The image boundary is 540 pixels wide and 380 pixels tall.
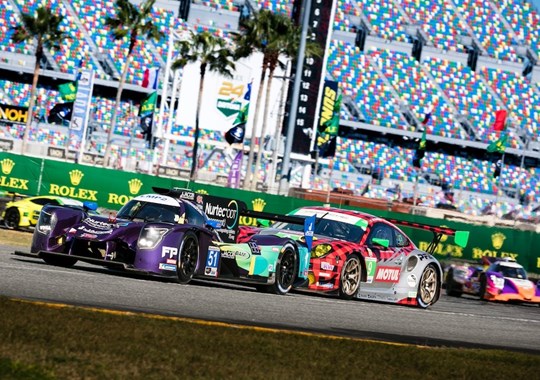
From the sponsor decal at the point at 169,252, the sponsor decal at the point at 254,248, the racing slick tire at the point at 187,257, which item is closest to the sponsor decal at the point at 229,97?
the sponsor decal at the point at 254,248

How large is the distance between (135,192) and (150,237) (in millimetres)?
20335

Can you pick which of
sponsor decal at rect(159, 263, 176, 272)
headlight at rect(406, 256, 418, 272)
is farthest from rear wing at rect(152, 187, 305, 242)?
headlight at rect(406, 256, 418, 272)

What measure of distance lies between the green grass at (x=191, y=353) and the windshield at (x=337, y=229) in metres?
6.68

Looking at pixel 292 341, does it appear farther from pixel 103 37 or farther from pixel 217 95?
pixel 103 37

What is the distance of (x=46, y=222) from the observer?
44.1ft

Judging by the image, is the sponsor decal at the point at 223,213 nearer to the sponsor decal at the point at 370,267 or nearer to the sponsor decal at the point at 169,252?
the sponsor decal at the point at 169,252

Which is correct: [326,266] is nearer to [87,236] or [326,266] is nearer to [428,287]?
[428,287]

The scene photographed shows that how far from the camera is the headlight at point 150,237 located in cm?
1309

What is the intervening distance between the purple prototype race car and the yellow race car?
12.4 metres

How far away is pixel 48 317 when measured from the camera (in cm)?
785

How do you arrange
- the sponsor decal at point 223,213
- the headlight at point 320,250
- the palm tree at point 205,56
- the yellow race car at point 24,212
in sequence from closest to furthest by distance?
the sponsor decal at point 223,213, the headlight at point 320,250, the yellow race car at point 24,212, the palm tree at point 205,56

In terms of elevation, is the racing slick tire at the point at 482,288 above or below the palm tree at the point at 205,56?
below

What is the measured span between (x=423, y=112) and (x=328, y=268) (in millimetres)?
56379

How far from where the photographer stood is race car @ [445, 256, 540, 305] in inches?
947
